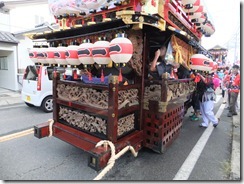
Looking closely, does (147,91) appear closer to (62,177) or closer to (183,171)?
(183,171)

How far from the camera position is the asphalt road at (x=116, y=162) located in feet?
9.60

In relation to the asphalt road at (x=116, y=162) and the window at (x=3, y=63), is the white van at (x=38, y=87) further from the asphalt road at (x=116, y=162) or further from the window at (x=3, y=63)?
the window at (x=3, y=63)

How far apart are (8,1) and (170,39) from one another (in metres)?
13.5


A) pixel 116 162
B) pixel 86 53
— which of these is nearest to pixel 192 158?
pixel 116 162

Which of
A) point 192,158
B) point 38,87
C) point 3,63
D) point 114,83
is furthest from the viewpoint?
point 3,63

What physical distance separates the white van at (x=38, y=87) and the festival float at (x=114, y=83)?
3.32m

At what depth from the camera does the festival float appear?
2592 millimetres

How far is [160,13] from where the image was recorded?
A: 2.77 m

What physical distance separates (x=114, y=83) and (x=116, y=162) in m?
1.58

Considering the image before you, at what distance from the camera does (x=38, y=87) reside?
263 inches

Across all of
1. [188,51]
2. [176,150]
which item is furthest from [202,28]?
[176,150]

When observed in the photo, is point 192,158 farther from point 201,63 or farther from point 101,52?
point 101,52

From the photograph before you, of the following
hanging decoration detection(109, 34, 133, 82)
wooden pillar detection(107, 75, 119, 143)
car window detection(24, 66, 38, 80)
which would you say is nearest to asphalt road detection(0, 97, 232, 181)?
wooden pillar detection(107, 75, 119, 143)

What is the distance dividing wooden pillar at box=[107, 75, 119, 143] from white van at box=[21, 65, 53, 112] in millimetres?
4623
